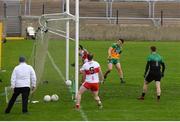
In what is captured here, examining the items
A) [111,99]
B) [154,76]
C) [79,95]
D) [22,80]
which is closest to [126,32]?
[111,99]

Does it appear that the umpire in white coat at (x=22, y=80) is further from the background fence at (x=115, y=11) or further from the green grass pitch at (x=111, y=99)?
the background fence at (x=115, y=11)

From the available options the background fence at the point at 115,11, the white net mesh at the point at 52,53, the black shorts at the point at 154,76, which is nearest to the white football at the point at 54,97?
the white net mesh at the point at 52,53

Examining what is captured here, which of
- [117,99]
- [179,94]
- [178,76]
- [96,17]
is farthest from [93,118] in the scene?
[96,17]

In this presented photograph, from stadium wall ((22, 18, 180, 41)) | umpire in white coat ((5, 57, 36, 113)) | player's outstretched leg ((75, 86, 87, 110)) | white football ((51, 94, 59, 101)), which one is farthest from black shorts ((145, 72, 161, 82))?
stadium wall ((22, 18, 180, 41))

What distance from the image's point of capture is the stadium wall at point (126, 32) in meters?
52.1

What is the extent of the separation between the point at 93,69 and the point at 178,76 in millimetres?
11600

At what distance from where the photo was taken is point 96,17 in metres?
57.7

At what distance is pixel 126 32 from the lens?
52.2 meters

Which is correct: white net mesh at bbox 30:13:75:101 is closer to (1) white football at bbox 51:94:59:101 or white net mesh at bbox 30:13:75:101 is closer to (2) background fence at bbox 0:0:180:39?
(1) white football at bbox 51:94:59:101

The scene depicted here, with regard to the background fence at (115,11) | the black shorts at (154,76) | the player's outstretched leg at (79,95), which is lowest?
the player's outstretched leg at (79,95)

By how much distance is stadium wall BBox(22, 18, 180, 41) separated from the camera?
5206 centimetres

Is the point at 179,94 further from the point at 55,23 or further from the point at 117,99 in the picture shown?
the point at 55,23

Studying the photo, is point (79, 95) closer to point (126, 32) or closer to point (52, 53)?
point (52, 53)

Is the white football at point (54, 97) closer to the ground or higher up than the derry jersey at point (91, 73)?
closer to the ground
